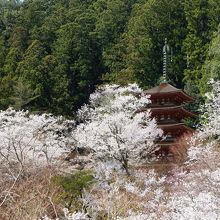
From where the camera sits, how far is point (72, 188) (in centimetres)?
1287

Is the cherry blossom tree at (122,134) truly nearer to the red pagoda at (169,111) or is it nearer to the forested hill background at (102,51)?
the red pagoda at (169,111)

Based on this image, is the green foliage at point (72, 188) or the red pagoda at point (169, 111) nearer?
the green foliage at point (72, 188)

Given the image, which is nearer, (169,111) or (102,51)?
(169,111)

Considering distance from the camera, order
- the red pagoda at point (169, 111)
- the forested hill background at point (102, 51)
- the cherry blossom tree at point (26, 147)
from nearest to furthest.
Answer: the cherry blossom tree at point (26, 147)
the red pagoda at point (169, 111)
the forested hill background at point (102, 51)

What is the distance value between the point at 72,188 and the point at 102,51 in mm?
22776

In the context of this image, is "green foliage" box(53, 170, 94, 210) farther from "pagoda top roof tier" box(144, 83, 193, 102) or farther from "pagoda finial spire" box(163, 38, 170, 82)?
"pagoda finial spire" box(163, 38, 170, 82)

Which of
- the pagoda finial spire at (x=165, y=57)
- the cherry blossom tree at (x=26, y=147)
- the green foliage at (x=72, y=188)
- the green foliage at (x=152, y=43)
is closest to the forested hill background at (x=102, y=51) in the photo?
the green foliage at (x=152, y=43)

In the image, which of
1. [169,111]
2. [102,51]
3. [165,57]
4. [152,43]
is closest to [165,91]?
[169,111]

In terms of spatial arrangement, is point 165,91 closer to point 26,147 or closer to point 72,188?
point 26,147

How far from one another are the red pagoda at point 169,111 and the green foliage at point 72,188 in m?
9.93

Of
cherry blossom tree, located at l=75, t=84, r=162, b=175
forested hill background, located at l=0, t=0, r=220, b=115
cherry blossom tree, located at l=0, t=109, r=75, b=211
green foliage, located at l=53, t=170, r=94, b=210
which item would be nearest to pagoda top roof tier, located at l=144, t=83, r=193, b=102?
cherry blossom tree, located at l=75, t=84, r=162, b=175

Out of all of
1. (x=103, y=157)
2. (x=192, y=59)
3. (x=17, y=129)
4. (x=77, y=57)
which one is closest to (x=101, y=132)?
(x=103, y=157)

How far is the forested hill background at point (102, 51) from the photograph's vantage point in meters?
29.2

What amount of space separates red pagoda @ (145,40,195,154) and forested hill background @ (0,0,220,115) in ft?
5.19
